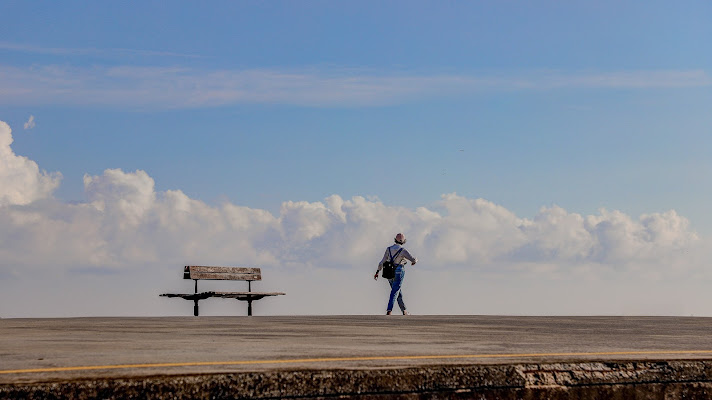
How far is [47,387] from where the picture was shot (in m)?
4.90

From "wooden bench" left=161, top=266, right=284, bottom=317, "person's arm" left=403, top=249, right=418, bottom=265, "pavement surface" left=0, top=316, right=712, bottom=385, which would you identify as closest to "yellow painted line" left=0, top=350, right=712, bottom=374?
"pavement surface" left=0, top=316, right=712, bottom=385

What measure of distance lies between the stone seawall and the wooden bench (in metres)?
16.8

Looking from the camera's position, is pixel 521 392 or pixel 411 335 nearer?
pixel 521 392

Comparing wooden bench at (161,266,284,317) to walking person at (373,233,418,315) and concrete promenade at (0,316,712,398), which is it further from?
concrete promenade at (0,316,712,398)

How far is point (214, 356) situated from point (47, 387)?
1.83 metres

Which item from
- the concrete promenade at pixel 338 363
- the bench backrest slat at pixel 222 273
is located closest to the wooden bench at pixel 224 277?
the bench backrest slat at pixel 222 273

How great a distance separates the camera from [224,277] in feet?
77.9

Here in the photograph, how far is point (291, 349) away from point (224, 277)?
16500 millimetres

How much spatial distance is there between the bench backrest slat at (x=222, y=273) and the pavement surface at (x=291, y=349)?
458 inches

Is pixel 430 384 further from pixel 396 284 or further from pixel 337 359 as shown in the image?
pixel 396 284

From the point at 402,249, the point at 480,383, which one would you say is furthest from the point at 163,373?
the point at 402,249

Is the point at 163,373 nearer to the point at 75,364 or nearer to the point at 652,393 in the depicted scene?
the point at 75,364

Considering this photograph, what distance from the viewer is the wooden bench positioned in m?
22.5

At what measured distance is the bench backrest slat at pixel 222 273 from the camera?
2298 cm
